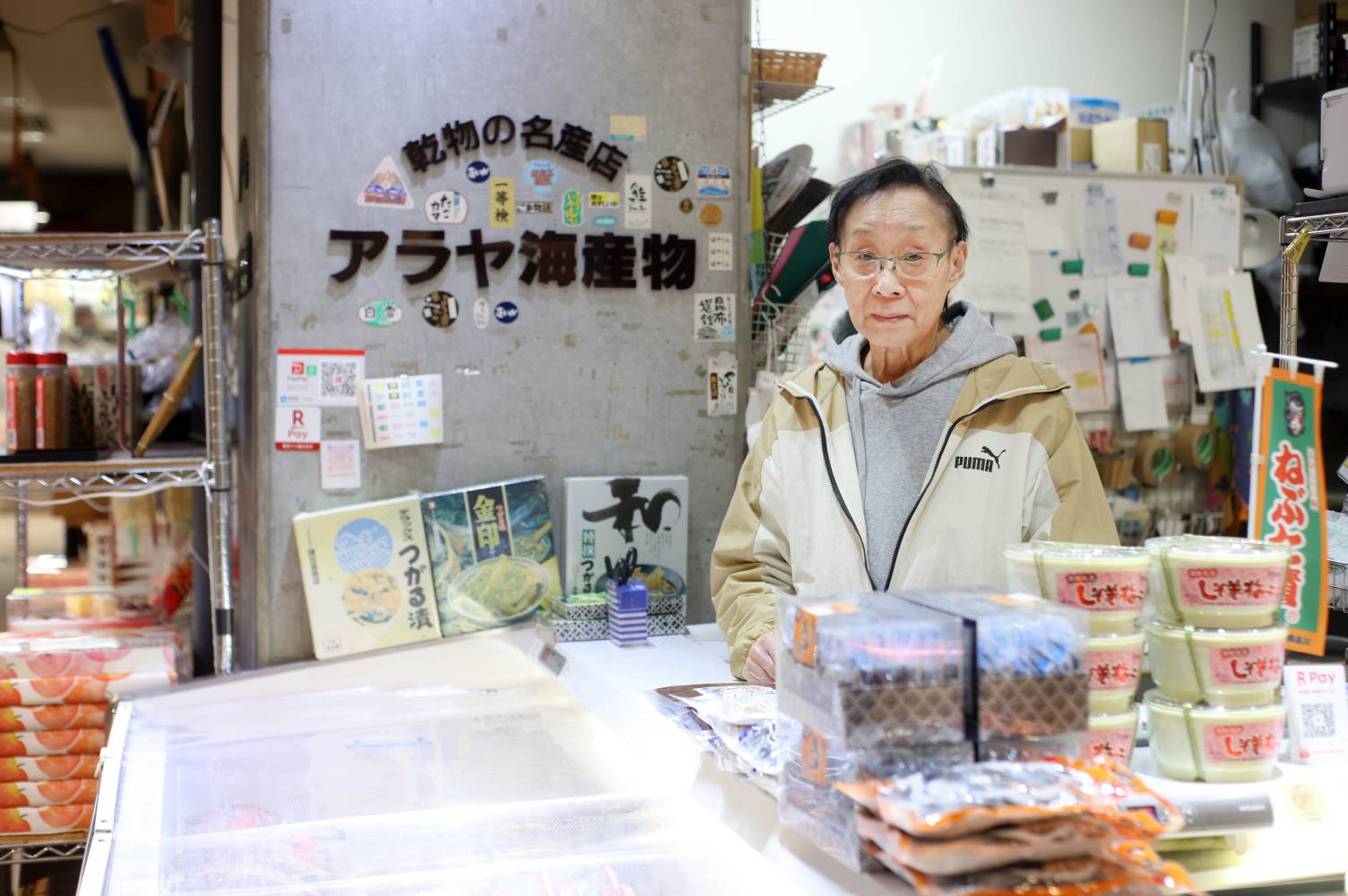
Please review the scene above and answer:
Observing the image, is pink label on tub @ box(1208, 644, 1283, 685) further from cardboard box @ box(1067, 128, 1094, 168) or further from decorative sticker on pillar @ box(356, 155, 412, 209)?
cardboard box @ box(1067, 128, 1094, 168)

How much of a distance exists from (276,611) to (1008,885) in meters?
2.17

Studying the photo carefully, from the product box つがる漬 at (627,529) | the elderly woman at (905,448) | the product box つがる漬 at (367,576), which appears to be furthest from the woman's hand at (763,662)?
the product box つがる漬 at (367,576)

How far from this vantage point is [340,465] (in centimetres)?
293

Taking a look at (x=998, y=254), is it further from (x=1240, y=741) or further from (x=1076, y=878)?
(x=1076, y=878)

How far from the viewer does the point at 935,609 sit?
51.9 inches

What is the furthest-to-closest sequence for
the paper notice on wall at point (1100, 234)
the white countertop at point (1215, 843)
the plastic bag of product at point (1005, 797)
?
the paper notice on wall at point (1100, 234)
the white countertop at point (1215, 843)
the plastic bag of product at point (1005, 797)

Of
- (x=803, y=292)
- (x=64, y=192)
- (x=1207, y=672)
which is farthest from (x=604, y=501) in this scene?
(x=64, y=192)

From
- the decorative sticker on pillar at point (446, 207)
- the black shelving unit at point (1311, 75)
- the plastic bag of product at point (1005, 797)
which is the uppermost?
the black shelving unit at point (1311, 75)

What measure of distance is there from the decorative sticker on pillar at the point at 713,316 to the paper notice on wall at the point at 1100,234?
2.04 m

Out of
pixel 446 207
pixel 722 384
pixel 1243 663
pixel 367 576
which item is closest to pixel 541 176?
pixel 446 207

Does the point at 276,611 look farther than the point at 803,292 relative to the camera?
No

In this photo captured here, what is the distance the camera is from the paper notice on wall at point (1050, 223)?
4621 millimetres

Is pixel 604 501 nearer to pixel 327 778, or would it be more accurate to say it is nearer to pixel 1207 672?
pixel 327 778

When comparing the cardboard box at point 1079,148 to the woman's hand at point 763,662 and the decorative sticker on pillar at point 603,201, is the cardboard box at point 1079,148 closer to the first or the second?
the decorative sticker on pillar at point 603,201
